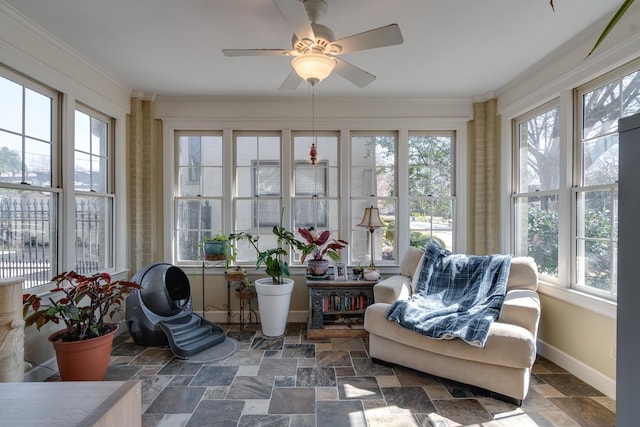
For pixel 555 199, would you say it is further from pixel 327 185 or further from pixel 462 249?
pixel 327 185

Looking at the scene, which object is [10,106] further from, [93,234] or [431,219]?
[431,219]

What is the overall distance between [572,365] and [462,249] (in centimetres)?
146

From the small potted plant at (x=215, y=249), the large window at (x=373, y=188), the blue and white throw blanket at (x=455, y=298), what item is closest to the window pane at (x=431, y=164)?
the large window at (x=373, y=188)

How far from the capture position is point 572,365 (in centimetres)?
254

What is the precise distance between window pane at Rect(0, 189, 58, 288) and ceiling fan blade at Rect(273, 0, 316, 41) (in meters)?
2.29

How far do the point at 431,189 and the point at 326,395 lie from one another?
2.53 meters

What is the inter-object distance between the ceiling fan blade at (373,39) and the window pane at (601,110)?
1.75 meters

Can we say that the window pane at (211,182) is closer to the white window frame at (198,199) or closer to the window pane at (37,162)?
the white window frame at (198,199)

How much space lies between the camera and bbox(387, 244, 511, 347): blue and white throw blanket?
2283 millimetres

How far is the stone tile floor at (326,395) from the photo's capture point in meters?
1.98

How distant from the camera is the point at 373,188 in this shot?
3805 mm

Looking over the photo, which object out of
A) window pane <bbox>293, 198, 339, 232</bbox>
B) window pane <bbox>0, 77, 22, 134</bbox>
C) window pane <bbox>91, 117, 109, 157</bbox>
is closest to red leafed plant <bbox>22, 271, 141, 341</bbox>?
window pane <bbox>0, 77, 22, 134</bbox>

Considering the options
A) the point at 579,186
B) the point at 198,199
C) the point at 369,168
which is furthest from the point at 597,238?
the point at 198,199

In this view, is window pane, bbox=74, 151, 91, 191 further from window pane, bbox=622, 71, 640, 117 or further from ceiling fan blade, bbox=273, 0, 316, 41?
window pane, bbox=622, 71, 640, 117
